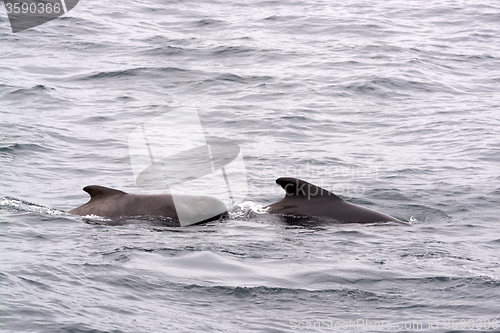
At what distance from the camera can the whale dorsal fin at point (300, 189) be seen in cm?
1042

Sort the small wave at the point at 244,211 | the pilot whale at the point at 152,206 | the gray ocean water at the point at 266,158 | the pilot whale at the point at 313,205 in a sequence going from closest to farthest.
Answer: the gray ocean water at the point at 266,158 → the pilot whale at the point at 152,206 → the pilot whale at the point at 313,205 → the small wave at the point at 244,211

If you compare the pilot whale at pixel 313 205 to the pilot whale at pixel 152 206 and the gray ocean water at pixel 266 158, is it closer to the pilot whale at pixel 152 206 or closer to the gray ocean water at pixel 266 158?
the gray ocean water at pixel 266 158

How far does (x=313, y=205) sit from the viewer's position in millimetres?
10578

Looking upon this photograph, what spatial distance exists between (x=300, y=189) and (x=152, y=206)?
2.14 meters

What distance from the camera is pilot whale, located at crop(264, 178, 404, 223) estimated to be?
1051 cm

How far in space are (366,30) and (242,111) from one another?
37.4 feet

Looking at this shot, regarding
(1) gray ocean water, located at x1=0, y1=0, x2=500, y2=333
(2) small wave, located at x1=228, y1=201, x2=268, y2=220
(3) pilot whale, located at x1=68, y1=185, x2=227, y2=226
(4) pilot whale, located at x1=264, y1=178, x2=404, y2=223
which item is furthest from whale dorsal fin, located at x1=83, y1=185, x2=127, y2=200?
(4) pilot whale, located at x1=264, y1=178, x2=404, y2=223

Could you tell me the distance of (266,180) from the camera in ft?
46.6

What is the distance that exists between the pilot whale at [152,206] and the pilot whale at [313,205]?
40.9 inches

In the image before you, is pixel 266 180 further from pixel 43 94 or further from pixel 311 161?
pixel 43 94

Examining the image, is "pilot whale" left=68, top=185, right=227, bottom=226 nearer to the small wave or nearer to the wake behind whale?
the wake behind whale

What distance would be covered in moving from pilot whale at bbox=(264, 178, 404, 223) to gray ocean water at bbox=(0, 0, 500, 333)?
246 mm

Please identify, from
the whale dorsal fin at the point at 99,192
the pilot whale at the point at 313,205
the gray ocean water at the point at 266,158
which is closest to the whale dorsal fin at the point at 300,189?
the pilot whale at the point at 313,205

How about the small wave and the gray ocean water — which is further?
the small wave
